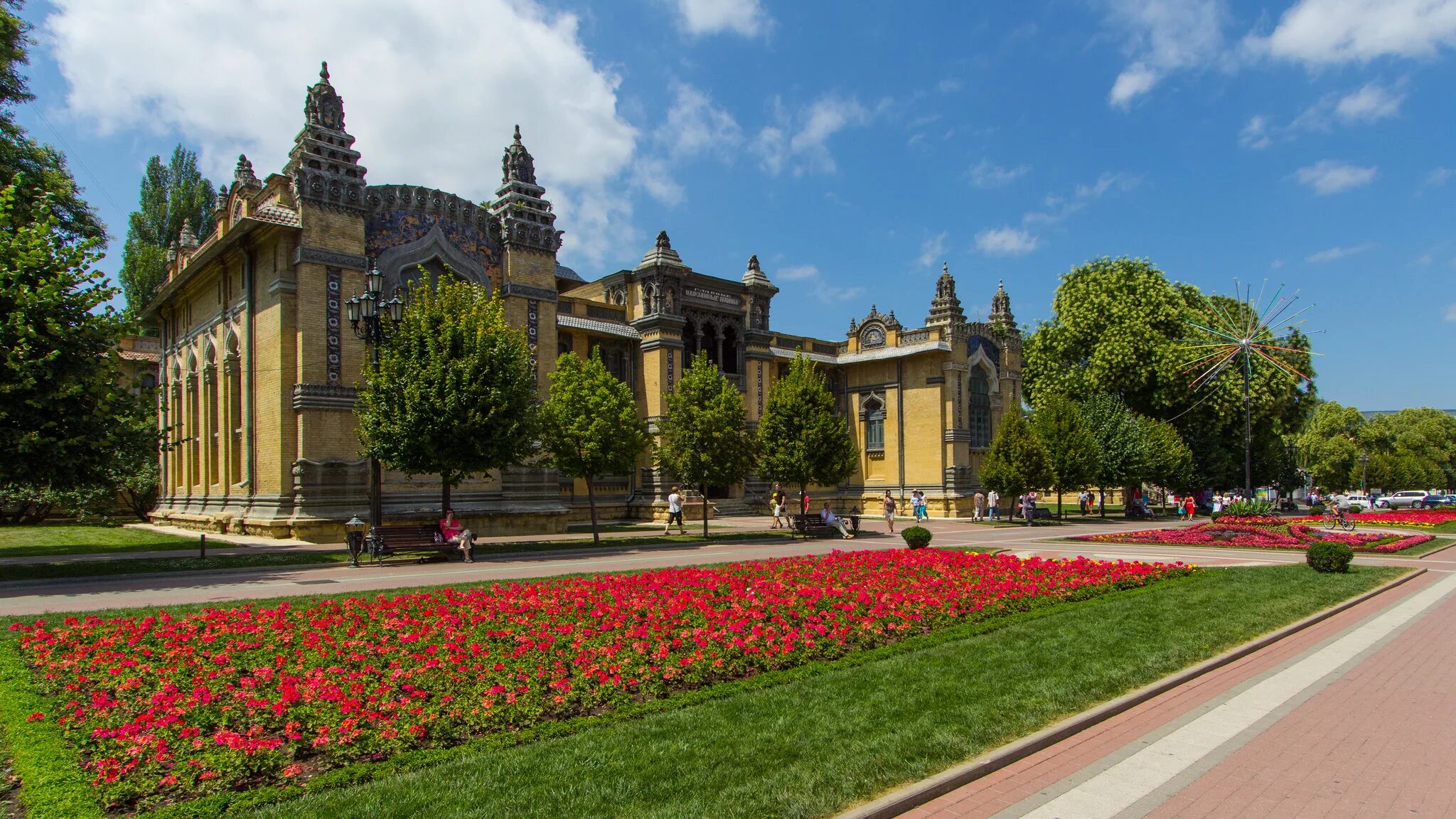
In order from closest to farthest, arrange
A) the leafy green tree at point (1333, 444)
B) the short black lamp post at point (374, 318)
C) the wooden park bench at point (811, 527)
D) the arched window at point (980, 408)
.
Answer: the short black lamp post at point (374, 318)
the wooden park bench at point (811, 527)
the arched window at point (980, 408)
the leafy green tree at point (1333, 444)

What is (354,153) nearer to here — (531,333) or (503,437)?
(531,333)

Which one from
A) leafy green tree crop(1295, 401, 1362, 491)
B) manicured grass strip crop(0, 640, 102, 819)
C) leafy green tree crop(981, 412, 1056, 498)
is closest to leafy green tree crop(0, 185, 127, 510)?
manicured grass strip crop(0, 640, 102, 819)

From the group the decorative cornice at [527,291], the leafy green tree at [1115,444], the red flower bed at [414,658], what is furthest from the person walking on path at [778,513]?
the leafy green tree at [1115,444]

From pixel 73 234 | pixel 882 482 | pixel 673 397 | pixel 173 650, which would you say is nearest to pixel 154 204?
pixel 73 234

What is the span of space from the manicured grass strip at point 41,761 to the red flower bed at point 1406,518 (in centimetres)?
4208

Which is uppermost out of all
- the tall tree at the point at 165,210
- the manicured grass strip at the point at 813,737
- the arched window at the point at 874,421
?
the tall tree at the point at 165,210

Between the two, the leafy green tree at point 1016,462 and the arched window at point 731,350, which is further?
the arched window at point 731,350

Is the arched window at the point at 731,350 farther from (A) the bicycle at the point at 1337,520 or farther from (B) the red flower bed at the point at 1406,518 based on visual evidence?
(A) the bicycle at the point at 1337,520

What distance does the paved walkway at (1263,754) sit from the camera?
18.7 feet

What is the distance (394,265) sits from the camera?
28.6m

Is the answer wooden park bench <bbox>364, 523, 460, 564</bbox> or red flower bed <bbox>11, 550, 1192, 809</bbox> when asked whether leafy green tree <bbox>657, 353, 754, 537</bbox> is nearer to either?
wooden park bench <bbox>364, 523, 460, 564</bbox>

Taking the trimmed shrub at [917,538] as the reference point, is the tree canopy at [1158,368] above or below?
above

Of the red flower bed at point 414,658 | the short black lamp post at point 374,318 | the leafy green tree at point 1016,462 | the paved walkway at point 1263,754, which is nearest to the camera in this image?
the paved walkway at point 1263,754

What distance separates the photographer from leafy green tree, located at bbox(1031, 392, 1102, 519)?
141 feet
